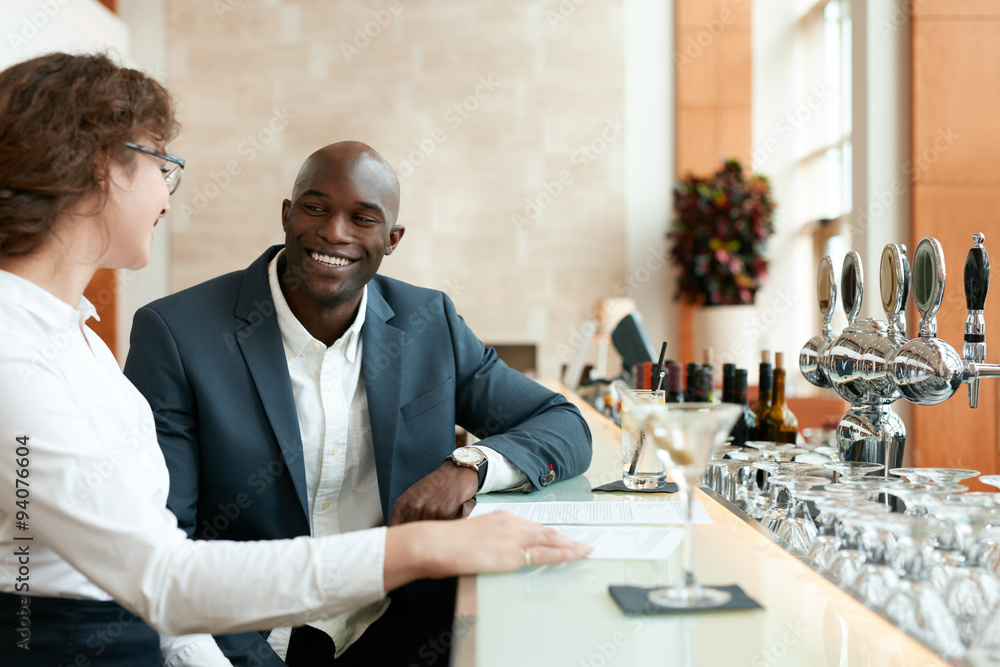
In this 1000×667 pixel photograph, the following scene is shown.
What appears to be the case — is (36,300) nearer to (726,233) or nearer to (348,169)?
(348,169)

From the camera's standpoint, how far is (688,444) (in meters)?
0.94

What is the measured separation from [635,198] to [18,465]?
6.38m

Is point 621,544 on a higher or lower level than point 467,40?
lower

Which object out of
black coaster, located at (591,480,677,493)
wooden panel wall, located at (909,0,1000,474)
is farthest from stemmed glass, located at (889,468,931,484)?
wooden panel wall, located at (909,0,1000,474)

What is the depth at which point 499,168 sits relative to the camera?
6988 millimetres

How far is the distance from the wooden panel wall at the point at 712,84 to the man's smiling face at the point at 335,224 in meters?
5.26

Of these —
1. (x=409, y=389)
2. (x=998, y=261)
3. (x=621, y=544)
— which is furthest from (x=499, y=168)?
(x=621, y=544)

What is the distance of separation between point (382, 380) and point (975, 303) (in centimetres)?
112

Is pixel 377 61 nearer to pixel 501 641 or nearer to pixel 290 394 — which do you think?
pixel 290 394

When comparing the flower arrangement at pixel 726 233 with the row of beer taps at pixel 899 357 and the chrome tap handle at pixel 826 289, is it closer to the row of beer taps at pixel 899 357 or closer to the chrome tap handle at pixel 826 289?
the chrome tap handle at pixel 826 289

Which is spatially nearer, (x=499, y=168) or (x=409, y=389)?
(x=409, y=389)

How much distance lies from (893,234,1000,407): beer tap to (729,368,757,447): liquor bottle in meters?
0.66

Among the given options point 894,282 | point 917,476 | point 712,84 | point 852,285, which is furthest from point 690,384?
point 712,84

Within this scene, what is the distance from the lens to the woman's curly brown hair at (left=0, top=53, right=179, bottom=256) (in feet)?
3.59
